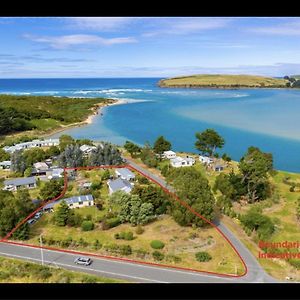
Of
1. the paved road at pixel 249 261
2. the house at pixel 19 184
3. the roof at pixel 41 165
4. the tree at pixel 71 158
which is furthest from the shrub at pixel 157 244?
the roof at pixel 41 165

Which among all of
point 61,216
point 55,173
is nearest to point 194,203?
point 61,216

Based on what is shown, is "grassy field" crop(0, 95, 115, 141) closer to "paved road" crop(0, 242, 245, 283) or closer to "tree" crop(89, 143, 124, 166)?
"tree" crop(89, 143, 124, 166)

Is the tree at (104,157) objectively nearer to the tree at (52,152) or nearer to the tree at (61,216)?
the tree at (52,152)

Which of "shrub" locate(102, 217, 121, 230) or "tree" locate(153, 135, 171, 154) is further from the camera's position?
"tree" locate(153, 135, 171, 154)

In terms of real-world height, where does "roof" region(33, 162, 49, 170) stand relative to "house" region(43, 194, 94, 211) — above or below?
above

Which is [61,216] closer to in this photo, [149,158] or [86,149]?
[149,158]

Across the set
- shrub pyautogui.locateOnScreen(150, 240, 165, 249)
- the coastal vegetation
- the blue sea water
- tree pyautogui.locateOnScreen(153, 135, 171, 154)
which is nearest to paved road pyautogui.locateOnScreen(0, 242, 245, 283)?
shrub pyautogui.locateOnScreen(150, 240, 165, 249)

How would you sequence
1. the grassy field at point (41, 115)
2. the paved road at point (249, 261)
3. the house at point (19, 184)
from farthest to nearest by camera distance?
the grassy field at point (41, 115)
the house at point (19, 184)
the paved road at point (249, 261)

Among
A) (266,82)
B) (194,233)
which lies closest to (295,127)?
(194,233)
